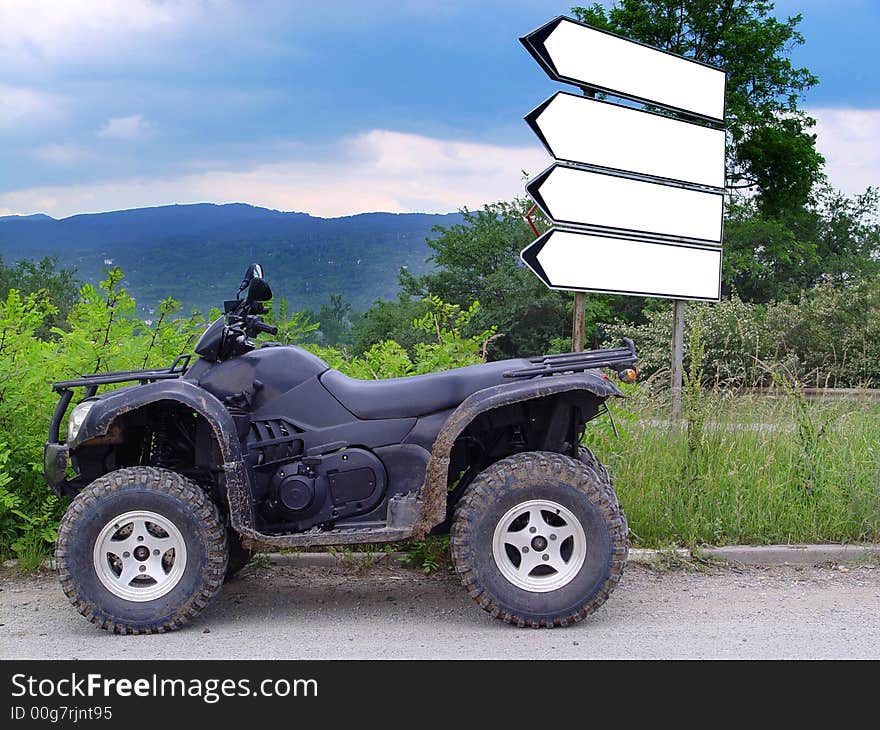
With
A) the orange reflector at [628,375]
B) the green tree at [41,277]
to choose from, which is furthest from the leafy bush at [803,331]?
the green tree at [41,277]

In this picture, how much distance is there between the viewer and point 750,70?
3641 centimetres

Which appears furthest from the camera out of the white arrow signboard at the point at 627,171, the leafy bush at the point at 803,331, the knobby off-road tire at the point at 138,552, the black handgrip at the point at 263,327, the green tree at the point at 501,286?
the green tree at the point at 501,286

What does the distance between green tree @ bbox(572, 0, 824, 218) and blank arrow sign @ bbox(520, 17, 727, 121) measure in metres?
28.2

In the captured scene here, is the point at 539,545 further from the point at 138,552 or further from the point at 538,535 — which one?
the point at 138,552

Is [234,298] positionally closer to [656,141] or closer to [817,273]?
[656,141]

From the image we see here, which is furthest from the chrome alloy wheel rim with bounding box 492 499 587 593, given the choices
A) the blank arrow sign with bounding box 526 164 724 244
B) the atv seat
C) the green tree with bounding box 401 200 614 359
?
the green tree with bounding box 401 200 614 359

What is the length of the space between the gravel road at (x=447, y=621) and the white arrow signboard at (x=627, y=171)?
3055 millimetres

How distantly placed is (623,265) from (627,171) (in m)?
0.80

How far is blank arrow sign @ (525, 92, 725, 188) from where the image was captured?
26.3 feet

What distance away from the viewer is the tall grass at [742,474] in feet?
22.1

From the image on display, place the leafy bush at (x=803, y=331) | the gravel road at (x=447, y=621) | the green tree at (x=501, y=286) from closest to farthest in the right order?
the gravel road at (x=447, y=621), the leafy bush at (x=803, y=331), the green tree at (x=501, y=286)

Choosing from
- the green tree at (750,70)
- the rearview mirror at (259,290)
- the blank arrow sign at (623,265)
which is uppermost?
the green tree at (750,70)

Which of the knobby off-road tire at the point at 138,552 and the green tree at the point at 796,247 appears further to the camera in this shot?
the green tree at the point at 796,247

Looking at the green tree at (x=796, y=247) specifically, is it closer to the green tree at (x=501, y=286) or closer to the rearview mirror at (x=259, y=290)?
the green tree at (x=501, y=286)
